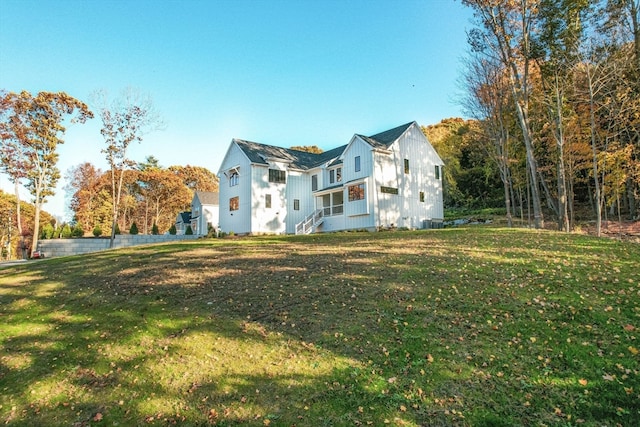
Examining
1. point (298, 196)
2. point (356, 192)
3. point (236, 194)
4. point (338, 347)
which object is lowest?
point (338, 347)

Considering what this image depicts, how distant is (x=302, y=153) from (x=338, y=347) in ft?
88.5

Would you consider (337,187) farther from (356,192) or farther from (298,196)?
(298,196)

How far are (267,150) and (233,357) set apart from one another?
24495 millimetres

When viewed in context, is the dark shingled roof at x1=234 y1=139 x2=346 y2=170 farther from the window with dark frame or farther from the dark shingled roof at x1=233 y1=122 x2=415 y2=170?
the window with dark frame

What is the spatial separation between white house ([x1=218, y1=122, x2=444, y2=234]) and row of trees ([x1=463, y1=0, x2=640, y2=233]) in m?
4.98

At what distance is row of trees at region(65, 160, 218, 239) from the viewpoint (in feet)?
132

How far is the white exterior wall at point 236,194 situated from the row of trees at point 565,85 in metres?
15.9

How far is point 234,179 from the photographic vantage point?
27.2 m

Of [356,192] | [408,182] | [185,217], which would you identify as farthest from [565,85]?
[185,217]

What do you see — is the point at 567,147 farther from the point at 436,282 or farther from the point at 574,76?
the point at 436,282

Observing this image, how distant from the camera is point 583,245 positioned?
10461 mm

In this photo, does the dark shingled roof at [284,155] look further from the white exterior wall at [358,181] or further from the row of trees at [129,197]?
the row of trees at [129,197]

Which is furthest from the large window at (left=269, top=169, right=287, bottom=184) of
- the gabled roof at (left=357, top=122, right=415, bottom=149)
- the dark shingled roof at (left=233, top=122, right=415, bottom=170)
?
the gabled roof at (left=357, top=122, right=415, bottom=149)

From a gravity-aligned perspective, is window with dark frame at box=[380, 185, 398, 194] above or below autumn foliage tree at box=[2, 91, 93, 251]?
below
